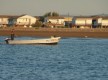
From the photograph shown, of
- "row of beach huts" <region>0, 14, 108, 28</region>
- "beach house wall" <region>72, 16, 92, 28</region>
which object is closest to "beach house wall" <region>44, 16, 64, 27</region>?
"row of beach huts" <region>0, 14, 108, 28</region>

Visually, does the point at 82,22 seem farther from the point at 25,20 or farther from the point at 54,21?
the point at 25,20

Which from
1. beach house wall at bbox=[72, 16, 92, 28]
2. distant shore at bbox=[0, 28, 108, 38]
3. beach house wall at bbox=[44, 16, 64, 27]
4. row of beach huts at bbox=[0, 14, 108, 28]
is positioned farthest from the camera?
beach house wall at bbox=[44, 16, 64, 27]

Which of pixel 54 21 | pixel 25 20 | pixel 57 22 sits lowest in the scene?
pixel 57 22

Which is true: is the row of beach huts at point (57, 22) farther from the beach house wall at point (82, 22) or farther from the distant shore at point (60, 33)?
the distant shore at point (60, 33)

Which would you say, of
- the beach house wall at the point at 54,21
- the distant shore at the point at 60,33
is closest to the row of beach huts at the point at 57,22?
the beach house wall at the point at 54,21

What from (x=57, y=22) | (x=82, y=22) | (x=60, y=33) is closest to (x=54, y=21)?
(x=57, y=22)

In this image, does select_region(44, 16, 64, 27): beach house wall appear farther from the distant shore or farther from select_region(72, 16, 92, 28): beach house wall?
the distant shore

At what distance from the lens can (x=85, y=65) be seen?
38531mm

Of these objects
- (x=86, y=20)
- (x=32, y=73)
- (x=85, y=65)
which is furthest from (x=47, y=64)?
(x=86, y=20)

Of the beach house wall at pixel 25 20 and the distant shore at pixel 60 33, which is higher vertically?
the beach house wall at pixel 25 20

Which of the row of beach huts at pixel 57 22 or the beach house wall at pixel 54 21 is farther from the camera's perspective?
the beach house wall at pixel 54 21

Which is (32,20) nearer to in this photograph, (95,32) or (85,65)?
(95,32)

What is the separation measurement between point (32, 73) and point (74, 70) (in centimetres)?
324

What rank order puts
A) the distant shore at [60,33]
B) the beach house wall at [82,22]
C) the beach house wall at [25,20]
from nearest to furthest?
the distant shore at [60,33]
the beach house wall at [82,22]
the beach house wall at [25,20]
